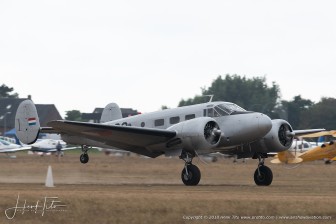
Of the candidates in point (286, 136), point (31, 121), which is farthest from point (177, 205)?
point (31, 121)

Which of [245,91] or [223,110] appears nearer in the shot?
[223,110]

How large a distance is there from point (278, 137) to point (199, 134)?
3.77 m

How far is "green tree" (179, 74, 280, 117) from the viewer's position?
396 ft

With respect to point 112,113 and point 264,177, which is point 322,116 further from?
point 264,177

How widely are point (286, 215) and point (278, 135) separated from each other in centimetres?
1163

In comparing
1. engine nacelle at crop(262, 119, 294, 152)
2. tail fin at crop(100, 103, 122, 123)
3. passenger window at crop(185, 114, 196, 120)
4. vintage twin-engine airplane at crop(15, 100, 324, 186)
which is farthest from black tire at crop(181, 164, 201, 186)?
tail fin at crop(100, 103, 122, 123)

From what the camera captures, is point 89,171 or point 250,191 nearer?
point 250,191

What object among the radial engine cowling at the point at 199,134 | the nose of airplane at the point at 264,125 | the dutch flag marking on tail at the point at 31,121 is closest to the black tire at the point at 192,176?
the radial engine cowling at the point at 199,134

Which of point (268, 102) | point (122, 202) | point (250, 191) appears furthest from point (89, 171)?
point (268, 102)

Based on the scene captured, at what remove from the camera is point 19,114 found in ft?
117

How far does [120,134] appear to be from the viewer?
33594 millimetres

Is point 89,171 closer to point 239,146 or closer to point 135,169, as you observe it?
point 135,169

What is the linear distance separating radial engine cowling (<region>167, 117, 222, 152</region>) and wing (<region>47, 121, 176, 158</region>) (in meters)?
0.53

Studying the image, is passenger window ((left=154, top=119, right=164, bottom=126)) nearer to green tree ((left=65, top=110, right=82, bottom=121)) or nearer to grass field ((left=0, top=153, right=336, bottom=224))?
grass field ((left=0, top=153, right=336, bottom=224))
